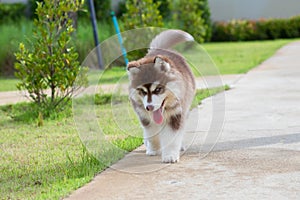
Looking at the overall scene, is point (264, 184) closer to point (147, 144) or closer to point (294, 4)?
point (147, 144)

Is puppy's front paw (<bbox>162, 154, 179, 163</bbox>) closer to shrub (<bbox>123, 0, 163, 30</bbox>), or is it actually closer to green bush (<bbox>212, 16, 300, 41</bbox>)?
shrub (<bbox>123, 0, 163, 30</bbox>)

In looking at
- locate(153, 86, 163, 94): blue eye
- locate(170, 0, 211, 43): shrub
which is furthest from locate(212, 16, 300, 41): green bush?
locate(153, 86, 163, 94): blue eye

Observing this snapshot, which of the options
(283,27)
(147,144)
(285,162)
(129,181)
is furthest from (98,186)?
(283,27)

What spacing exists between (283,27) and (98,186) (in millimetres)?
22962

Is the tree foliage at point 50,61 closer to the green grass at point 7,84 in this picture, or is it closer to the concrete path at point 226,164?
the concrete path at point 226,164

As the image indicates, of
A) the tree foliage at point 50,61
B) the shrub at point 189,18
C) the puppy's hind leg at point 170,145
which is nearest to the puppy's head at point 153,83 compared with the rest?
the puppy's hind leg at point 170,145

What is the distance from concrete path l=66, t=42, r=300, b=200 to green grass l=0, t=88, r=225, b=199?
19 centimetres

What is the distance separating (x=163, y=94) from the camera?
457cm

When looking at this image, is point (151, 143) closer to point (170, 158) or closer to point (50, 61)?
point (170, 158)

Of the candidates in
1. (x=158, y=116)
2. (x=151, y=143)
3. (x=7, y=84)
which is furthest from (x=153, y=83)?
(x=7, y=84)

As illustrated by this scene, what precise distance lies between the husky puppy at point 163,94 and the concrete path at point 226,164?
179 mm

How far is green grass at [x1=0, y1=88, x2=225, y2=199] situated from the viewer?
4.38 metres

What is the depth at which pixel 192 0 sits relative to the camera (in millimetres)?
18391

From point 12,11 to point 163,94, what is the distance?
18.0 meters
